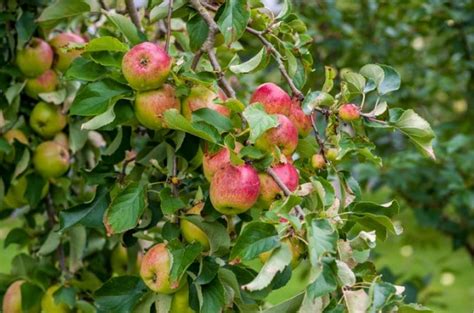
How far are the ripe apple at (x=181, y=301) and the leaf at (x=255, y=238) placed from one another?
0.18 m

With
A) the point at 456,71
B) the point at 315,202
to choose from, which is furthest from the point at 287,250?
the point at 456,71

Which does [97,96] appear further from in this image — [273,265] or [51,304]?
[51,304]

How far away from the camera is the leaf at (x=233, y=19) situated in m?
1.02

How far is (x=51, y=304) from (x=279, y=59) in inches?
25.4

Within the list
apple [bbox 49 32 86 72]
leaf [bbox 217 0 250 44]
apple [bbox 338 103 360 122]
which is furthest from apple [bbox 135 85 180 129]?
apple [bbox 49 32 86 72]

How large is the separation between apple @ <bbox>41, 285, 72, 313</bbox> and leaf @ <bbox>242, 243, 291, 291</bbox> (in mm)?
642

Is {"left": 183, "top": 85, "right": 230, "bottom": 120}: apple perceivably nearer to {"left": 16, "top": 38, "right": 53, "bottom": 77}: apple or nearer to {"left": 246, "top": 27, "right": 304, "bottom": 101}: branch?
{"left": 246, "top": 27, "right": 304, "bottom": 101}: branch

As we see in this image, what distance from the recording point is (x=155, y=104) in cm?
100

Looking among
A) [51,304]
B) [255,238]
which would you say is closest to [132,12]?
[51,304]

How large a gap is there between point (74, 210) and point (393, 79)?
0.49 meters

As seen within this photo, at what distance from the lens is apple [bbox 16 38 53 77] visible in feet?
4.63

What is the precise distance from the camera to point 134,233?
1160 mm

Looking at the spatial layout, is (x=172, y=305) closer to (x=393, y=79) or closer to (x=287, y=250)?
(x=287, y=250)

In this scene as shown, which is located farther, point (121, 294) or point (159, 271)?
point (121, 294)
